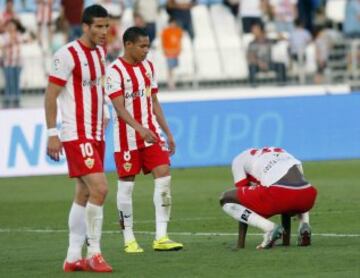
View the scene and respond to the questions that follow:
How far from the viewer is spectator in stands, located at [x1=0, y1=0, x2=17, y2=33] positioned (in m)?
26.9

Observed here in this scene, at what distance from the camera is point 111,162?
2367cm

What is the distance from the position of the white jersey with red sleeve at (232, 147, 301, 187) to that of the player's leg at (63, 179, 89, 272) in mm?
1805

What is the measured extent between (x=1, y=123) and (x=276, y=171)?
447 inches

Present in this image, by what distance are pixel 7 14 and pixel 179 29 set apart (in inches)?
150

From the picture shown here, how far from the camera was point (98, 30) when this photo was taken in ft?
36.9

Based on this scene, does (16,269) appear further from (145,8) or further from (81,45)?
(145,8)

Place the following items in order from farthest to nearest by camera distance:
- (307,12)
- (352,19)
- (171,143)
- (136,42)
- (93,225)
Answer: (307,12) → (352,19) → (171,143) → (136,42) → (93,225)

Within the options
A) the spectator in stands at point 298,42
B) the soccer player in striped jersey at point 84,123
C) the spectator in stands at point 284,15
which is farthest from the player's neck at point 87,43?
the spectator in stands at point 284,15

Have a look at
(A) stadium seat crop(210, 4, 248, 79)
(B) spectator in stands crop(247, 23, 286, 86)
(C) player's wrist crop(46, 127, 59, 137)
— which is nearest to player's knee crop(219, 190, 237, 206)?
(C) player's wrist crop(46, 127, 59, 137)

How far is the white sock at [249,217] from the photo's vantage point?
1212 cm

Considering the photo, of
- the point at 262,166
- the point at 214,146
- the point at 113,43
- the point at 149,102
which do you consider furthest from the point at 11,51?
the point at 262,166

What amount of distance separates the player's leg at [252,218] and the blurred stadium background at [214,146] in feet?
0.44

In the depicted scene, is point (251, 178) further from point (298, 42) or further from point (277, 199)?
point (298, 42)

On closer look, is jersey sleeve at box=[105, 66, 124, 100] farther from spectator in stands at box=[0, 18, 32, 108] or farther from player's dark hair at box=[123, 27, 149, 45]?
spectator in stands at box=[0, 18, 32, 108]
